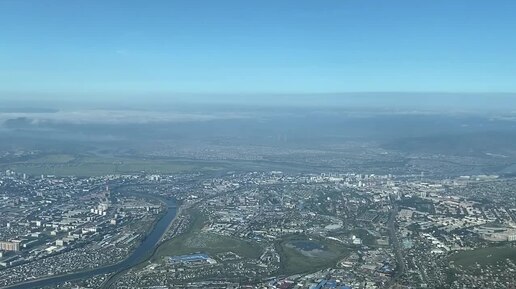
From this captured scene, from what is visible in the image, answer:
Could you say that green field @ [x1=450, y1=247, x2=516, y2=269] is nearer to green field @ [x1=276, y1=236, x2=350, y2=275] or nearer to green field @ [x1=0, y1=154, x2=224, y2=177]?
green field @ [x1=276, y1=236, x2=350, y2=275]

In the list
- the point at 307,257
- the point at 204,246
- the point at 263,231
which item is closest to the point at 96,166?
the point at 263,231

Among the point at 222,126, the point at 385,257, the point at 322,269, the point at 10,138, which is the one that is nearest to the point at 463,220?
the point at 385,257

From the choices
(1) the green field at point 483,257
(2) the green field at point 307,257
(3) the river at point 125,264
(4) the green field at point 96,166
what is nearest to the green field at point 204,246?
(3) the river at point 125,264

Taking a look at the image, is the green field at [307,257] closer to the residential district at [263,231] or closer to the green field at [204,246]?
the residential district at [263,231]

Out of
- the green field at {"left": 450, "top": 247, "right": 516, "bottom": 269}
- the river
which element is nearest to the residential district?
the green field at {"left": 450, "top": 247, "right": 516, "bottom": 269}

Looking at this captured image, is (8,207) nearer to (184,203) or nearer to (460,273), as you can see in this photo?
(184,203)

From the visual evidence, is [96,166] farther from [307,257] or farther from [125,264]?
[307,257]
